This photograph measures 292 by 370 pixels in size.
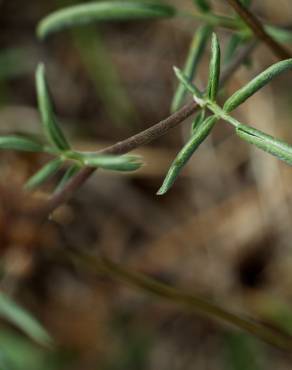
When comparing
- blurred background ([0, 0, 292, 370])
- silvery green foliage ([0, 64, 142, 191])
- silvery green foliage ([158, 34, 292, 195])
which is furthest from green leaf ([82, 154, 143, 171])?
blurred background ([0, 0, 292, 370])

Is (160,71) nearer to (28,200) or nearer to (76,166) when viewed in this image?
(28,200)

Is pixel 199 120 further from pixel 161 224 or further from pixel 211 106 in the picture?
pixel 161 224

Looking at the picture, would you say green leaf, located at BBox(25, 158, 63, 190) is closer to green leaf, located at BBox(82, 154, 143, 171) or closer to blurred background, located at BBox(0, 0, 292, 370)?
green leaf, located at BBox(82, 154, 143, 171)

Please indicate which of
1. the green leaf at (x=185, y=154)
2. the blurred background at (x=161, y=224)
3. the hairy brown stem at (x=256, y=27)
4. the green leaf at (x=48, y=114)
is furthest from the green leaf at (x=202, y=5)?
the blurred background at (x=161, y=224)

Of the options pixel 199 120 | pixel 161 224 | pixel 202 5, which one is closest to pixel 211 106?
pixel 199 120

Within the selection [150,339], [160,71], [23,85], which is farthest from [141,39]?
[150,339]
